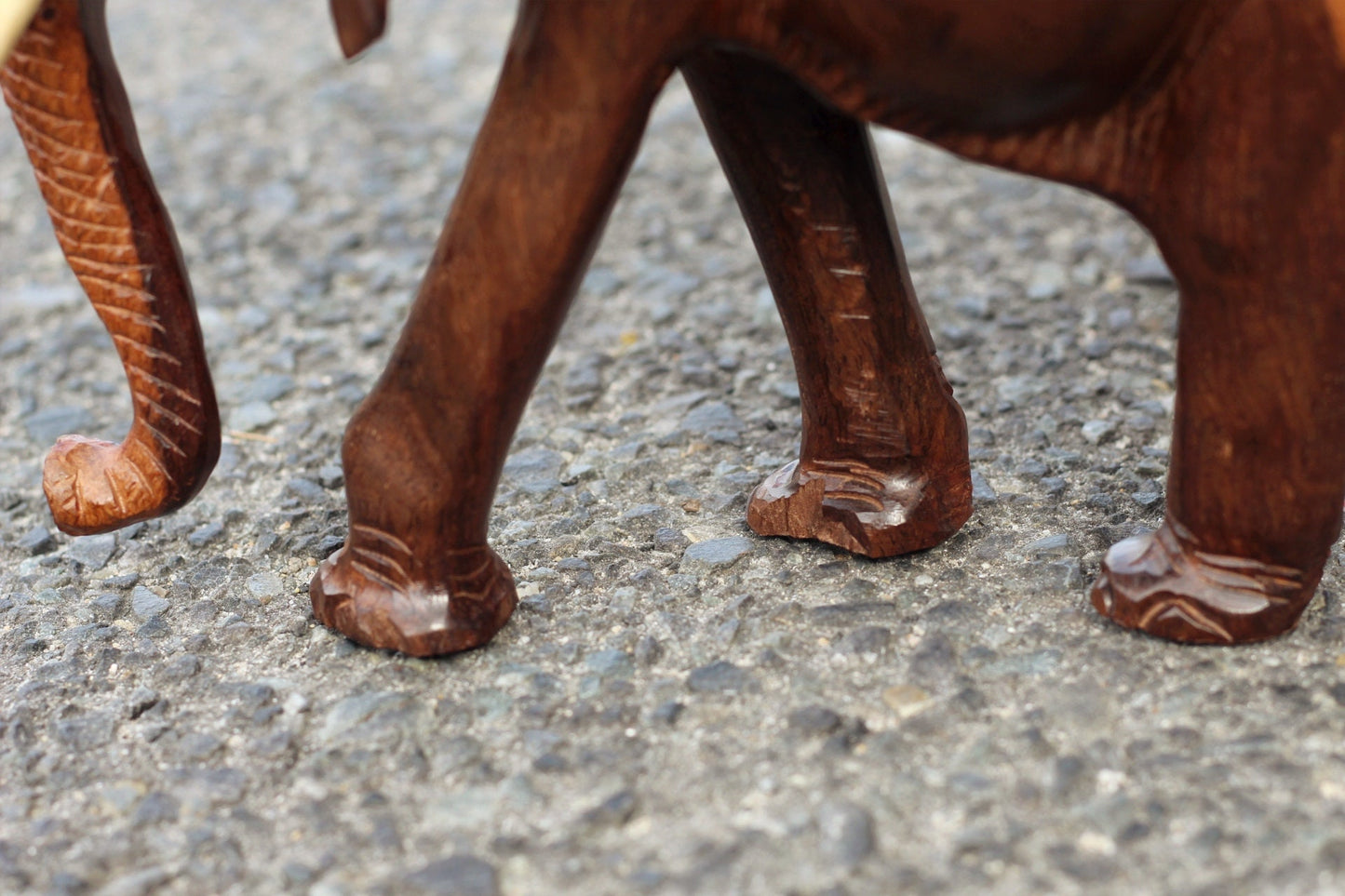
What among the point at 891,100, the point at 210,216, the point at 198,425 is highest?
the point at 891,100

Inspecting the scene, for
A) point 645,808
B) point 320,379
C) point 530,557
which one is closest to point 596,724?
point 645,808

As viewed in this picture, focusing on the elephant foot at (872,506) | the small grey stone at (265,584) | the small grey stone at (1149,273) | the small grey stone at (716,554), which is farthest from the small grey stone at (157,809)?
the small grey stone at (1149,273)

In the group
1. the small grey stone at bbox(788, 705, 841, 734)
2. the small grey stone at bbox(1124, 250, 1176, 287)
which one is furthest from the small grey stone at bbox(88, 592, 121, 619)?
the small grey stone at bbox(1124, 250, 1176, 287)

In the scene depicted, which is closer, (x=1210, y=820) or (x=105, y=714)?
(x=1210, y=820)

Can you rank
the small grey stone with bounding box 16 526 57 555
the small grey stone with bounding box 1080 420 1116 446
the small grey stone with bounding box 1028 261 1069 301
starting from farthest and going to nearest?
the small grey stone with bounding box 1028 261 1069 301
the small grey stone with bounding box 1080 420 1116 446
the small grey stone with bounding box 16 526 57 555

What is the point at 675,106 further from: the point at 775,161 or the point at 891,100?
the point at 891,100

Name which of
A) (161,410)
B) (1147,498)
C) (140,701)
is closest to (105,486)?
(161,410)

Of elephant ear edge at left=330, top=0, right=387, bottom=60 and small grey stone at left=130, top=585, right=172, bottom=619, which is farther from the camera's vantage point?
small grey stone at left=130, top=585, right=172, bottom=619

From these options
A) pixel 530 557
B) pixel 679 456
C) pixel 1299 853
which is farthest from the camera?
pixel 679 456

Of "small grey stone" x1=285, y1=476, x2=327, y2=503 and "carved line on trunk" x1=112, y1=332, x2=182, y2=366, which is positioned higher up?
"carved line on trunk" x1=112, y1=332, x2=182, y2=366

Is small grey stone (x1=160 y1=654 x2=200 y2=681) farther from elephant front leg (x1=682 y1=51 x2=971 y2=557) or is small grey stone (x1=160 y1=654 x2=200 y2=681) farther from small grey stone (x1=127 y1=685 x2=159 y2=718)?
elephant front leg (x1=682 y1=51 x2=971 y2=557)
